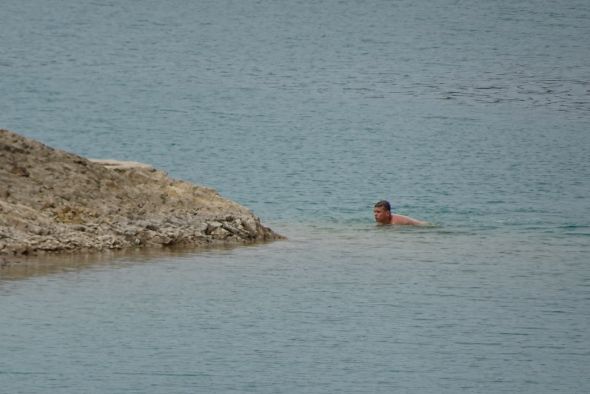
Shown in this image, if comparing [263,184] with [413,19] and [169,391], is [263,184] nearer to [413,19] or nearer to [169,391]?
[169,391]

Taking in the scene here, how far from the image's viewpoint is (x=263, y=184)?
45.2 meters

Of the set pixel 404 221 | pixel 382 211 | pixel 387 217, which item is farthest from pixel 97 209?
pixel 404 221

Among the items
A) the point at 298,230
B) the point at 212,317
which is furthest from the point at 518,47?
the point at 212,317

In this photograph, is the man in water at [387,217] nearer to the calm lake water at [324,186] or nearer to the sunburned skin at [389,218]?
the sunburned skin at [389,218]

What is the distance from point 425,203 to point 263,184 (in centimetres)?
436

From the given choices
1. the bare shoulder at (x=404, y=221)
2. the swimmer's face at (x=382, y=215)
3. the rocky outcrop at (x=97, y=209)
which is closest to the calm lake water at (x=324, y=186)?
the swimmer's face at (x=382, y=215)

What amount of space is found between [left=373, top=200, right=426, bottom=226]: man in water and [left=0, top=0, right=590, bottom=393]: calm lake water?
320 millimetres

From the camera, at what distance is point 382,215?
120 ft

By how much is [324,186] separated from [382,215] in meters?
9.35

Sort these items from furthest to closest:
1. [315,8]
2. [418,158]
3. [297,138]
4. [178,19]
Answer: [315,8], [178,19], [297,138], [418,158]

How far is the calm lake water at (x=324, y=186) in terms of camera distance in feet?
77.6

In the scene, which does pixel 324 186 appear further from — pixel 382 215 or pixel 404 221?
pixel 382 215

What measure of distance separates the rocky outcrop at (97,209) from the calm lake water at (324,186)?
66cm

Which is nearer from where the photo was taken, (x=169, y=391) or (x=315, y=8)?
(x=169, y=391)
